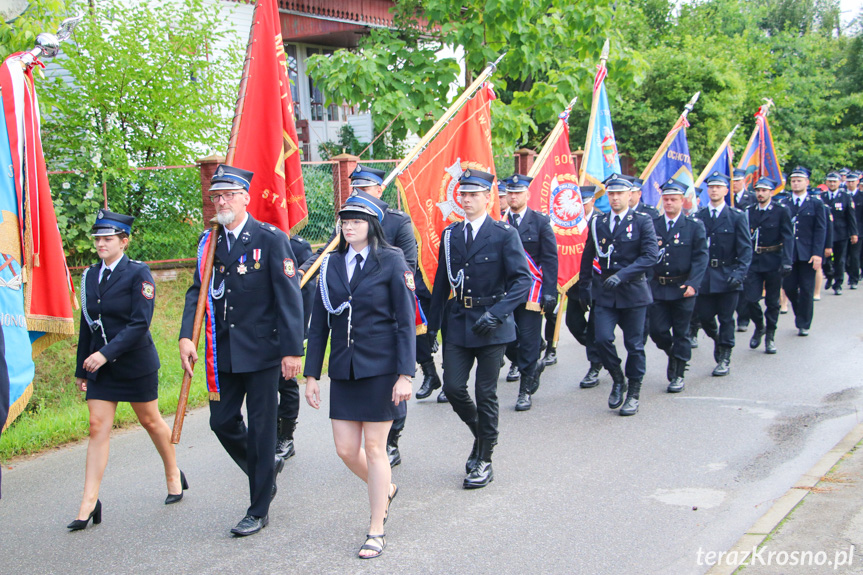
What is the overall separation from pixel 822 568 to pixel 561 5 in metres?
12.6

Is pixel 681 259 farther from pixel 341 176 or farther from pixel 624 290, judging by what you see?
pixel 341 176

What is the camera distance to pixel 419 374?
9289 millimetres

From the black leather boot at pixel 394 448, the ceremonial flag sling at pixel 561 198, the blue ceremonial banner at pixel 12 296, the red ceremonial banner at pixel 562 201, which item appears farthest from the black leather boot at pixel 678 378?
the blue ceremonial banner at pixel 12 296

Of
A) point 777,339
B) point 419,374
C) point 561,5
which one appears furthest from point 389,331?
point 561,5

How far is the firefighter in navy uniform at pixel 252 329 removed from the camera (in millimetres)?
4820

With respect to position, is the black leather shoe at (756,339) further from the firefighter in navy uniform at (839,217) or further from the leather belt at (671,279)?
the firefighter in navy uniform at (839,217)

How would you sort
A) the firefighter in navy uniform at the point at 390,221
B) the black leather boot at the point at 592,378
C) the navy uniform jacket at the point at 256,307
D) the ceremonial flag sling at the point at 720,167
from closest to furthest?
the navy uniform jacket at the point at 256,307
the firefighter in navy uniform at the point at 390,221
the black leather boot at the point at 592,378
the ceremonial flag sling at the point at 720,167

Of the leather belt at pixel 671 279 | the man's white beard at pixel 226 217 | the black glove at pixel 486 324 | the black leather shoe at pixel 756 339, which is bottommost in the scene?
the black leather shoe at pixel 756 339

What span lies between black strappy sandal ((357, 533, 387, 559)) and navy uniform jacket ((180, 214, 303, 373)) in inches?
43.5

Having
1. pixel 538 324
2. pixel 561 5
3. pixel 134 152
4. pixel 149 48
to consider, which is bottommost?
pixel 538 324

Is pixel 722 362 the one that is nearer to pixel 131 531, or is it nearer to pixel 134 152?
pixel 131 531

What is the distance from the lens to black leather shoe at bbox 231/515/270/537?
190 inches

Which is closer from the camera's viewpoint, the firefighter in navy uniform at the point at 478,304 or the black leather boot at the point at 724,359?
the firefighter in navy uniform at the point at 478,304

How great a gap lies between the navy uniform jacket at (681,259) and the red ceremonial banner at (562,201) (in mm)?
1146
